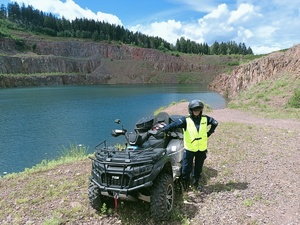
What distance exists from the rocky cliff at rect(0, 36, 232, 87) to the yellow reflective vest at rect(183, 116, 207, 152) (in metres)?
79.4

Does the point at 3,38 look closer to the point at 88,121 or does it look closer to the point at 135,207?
the point at 88,121

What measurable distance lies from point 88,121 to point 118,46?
3680 inches

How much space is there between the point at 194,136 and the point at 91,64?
10062 cm

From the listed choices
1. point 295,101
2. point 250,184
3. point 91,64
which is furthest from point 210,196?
point 91,64

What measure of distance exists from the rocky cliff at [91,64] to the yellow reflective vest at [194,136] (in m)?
79.4

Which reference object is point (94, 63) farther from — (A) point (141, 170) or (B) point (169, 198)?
(A) point (141, 170)

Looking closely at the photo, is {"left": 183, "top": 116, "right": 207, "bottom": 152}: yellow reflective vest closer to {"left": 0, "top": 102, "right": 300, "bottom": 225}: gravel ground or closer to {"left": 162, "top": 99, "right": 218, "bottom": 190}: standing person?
{"left": 162, "top": 99, "right": 218, "bottom": 190}: standing person

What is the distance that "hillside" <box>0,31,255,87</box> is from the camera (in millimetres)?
84625

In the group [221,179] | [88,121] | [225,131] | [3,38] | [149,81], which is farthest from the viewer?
[149,81]

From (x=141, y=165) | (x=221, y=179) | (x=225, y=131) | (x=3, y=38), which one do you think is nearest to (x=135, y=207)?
(x=141, y=165)

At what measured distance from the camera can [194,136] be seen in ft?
18.3

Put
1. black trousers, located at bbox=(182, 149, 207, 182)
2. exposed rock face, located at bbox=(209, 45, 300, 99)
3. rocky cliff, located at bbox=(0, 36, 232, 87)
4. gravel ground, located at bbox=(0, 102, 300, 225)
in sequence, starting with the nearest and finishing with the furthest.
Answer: gravel ground, located at bbox=(0, 102, 300, 225), black trousers, located at bbox=(182, 149, 207, 182), exposed rock face, located at bbox=(209, 45, 300, 99), rocky cliff, located at bbox=(0, 36, 232, 87)

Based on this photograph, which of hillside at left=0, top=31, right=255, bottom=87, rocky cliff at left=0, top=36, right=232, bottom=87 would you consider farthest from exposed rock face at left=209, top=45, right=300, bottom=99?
rocky cliff at left=0, top=36, right=232, bottom=87

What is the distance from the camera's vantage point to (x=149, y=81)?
101 meters
